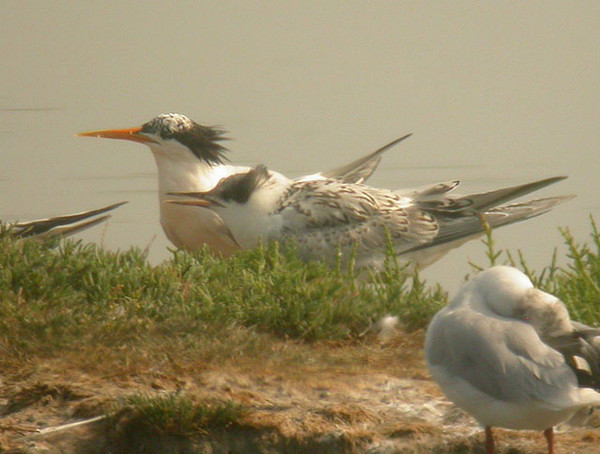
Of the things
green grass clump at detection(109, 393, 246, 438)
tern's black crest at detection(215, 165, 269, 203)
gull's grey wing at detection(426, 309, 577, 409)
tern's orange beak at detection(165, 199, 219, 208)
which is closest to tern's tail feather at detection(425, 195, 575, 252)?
tern's black crest at detection(215, 165, 269, 203)

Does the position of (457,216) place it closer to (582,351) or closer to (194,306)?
(194,306)

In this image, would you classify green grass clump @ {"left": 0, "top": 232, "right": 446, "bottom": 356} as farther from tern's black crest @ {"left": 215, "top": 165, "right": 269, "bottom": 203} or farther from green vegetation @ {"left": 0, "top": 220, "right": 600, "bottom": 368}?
tern's black crest @ {"left": 215, "top": 165, "right": 269, "bottom": 203}

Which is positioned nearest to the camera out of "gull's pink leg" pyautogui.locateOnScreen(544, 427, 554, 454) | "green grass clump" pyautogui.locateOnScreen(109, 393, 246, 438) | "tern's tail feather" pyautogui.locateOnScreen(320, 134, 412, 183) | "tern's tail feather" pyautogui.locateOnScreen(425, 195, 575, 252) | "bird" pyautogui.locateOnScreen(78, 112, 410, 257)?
"gull's pink leg" pyautogui.locateOnScreen(544, 427, 554, 454)

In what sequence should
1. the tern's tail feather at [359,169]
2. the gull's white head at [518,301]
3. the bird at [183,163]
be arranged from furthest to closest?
the tern's tail feather at [359,169], the bird at [183,163], the gull's white head at [518,301]

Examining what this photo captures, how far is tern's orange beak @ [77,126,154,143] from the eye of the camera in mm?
8023

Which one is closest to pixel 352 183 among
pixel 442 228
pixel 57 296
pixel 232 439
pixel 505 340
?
pixel 442 228

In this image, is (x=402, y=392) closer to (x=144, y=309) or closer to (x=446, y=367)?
(x=446, y=367)

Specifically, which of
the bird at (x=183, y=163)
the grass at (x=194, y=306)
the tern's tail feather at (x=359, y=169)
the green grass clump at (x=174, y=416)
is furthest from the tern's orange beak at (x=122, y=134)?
the green grass clump at (x=174, y=416)

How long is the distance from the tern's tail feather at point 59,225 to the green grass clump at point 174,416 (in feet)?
7.45

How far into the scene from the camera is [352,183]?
809 cm

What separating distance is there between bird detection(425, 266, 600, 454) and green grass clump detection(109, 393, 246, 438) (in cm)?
93

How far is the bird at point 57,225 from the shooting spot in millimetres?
6812

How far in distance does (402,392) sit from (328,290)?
1024 millimetres

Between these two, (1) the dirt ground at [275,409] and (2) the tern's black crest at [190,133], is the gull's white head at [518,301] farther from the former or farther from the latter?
(2) the tern's black crest at [190,133]
